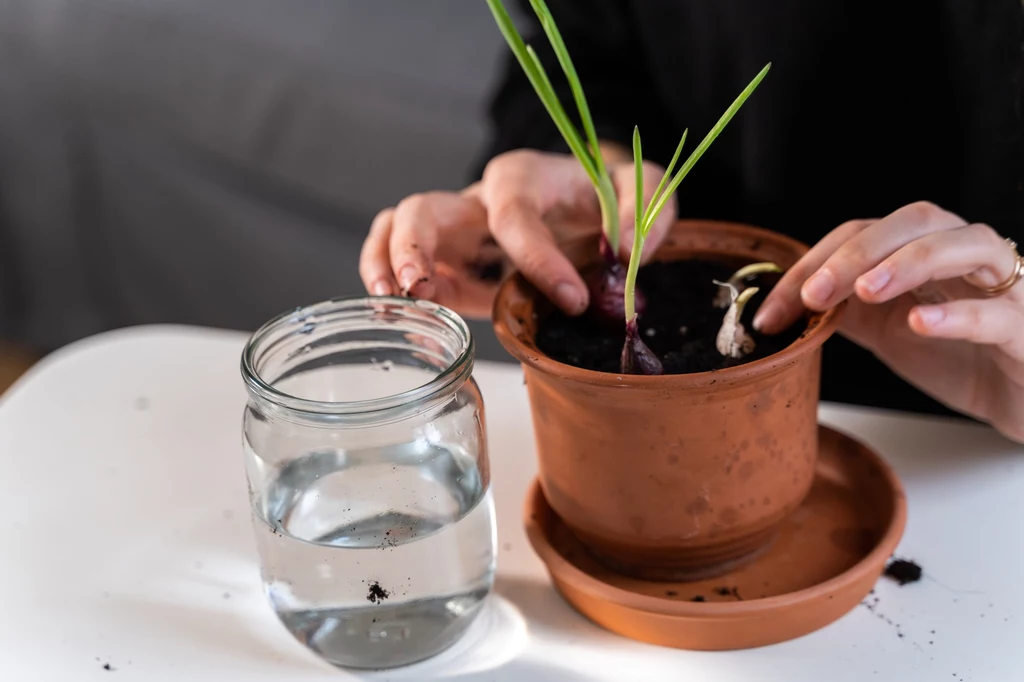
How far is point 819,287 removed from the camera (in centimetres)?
53

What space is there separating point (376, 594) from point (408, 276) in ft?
0.68

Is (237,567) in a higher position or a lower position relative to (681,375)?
lower

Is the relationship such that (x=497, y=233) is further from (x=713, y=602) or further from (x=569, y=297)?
(x=713, y=602)

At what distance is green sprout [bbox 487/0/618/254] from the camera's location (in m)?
0.54

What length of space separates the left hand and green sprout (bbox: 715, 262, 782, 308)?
0.03m

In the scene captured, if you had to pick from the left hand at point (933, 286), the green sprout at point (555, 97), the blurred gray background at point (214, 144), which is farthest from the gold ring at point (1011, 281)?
the blurred gray background at point (214, 144)

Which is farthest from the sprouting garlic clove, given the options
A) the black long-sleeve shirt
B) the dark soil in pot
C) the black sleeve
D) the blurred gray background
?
the blurred gray background

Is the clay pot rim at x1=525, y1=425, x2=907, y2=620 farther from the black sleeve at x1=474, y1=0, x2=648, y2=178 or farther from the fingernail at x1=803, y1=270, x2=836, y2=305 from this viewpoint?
the black sleeve at x1=474, y1=0, x2=648, y2=178

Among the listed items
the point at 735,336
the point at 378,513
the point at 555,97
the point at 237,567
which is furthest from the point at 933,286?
the point at 237,567

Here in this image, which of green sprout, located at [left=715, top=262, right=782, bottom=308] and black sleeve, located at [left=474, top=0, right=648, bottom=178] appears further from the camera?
black sleeve, located at [left=474, top=0, right=648, bottom=178]

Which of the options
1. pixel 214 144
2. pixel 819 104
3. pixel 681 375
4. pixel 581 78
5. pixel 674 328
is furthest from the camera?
pixel 214 144

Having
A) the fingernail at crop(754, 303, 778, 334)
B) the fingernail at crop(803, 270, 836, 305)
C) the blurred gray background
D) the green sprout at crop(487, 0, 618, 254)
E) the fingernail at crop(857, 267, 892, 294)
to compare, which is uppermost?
the green sprout at crop(487, 0, 618, 254)

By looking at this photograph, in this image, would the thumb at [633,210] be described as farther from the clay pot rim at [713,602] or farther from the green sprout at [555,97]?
the clay pot rim at [713,602]

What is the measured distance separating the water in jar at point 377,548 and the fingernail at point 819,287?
20cm
